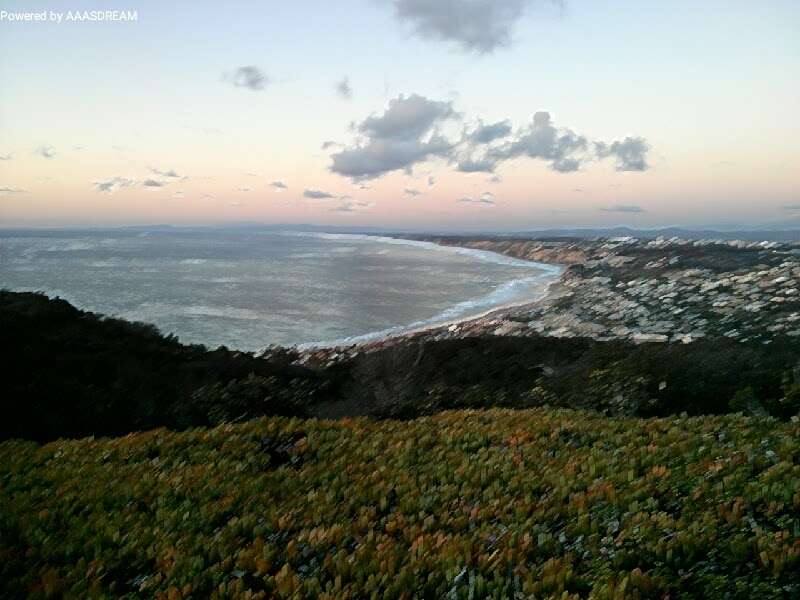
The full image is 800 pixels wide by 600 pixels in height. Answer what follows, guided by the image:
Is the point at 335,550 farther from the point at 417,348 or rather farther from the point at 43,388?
the point at 417,348

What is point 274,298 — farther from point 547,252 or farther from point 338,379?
point 547,252

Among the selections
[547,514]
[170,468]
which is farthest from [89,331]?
[547,514]

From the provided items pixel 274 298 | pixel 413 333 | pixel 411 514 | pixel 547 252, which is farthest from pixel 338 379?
pixel 547 252

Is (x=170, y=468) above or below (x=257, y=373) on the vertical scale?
above

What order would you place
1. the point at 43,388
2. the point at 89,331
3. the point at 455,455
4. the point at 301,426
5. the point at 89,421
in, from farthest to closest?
1. the point at 89,331
2. the point at 43,388
3. the point at 89,421
4. the point at 301,426
5. the point at 455,455

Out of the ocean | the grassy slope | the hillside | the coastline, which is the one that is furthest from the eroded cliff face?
the grassy slope

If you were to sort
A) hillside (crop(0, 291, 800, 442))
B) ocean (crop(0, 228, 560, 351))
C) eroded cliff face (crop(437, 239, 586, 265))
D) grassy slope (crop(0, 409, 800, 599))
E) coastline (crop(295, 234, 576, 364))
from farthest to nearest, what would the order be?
eroded cliff face (crop(437, 239, 586, 265)) < ocean (crop(0, 228, 560, 351)) < coastline (crop(295, 234, 576, 364)) < hillside (crop(0, 291, 800, 442)) < grassy slope (crop(0, 409, 800, 599))

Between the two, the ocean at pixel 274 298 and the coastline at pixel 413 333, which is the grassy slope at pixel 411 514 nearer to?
the coastline at pixel 413 333

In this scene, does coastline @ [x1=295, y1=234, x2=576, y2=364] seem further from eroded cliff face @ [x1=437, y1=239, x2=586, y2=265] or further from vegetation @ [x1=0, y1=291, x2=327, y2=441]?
eroded cliff face @ [x1=437, y1=239, x2=586, y2=265]
